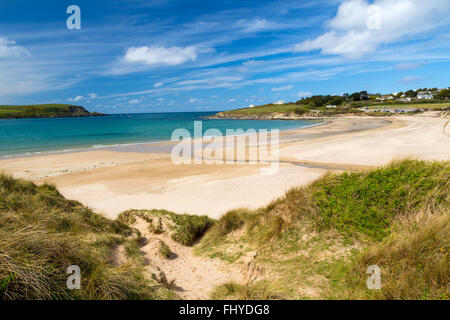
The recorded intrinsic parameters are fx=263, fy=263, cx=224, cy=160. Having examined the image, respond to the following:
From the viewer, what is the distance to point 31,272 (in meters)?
3.26

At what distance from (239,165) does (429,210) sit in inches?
597

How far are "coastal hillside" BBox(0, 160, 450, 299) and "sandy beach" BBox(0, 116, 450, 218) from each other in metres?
1.88

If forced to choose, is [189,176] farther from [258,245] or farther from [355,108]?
[355,108]

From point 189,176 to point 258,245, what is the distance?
11.3m

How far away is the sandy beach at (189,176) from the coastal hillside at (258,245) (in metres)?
1.88

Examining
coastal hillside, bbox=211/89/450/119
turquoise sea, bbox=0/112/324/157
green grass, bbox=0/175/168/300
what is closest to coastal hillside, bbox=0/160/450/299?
green grass, bbox=0/175/168/300

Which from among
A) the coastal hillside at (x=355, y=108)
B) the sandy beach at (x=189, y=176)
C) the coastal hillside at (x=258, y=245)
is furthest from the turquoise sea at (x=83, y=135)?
the coastal hillside at (x=258, y=245)

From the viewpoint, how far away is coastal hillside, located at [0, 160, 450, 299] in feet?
12.1

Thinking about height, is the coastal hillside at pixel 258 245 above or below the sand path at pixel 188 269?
above

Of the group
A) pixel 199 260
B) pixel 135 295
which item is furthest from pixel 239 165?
pixel 135 295

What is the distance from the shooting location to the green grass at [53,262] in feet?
10.5

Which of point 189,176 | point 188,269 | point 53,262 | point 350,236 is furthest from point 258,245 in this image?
point 189,176

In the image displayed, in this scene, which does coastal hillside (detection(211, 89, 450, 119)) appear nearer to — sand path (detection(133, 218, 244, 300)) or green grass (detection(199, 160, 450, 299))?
green grass (detection(199, 160, 450, 299))

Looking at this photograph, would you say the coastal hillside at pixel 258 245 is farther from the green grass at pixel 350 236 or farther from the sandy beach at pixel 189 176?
the sandy beach at pixel 189 176
